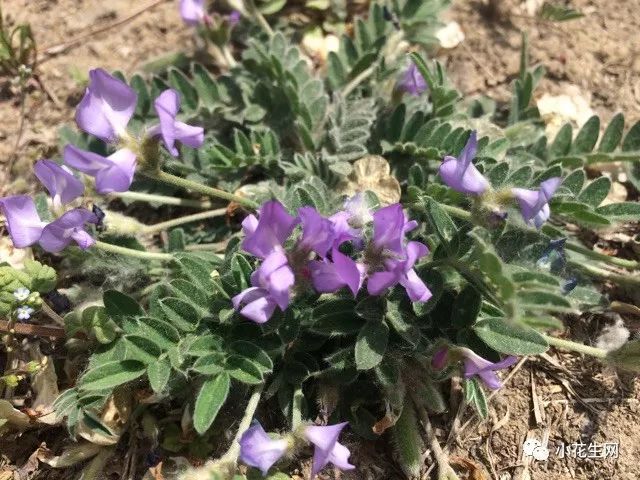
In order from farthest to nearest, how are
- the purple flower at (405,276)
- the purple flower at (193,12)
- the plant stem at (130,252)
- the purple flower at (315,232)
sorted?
the purple flower at (193,12)
the plant stem at (130,252)
the purple flower at (405,276)
the purple flower at (315,232)

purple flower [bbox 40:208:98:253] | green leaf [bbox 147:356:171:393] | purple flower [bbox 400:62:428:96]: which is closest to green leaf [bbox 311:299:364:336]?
green leaf [bbox 147:356:171:393]

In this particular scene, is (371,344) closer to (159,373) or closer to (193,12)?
(159,373)

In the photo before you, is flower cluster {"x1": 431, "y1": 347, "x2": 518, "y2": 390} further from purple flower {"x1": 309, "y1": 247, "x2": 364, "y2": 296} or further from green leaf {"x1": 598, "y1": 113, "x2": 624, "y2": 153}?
green leaf {"x1": 598, "y1": 113, "x2": 624, "y2": 153}

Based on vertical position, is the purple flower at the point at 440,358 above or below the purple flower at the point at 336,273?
below

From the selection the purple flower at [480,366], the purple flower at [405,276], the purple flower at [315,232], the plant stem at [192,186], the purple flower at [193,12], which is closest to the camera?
the purple flower at [315,232]

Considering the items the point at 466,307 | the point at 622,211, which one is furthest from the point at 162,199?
the point at 622,211

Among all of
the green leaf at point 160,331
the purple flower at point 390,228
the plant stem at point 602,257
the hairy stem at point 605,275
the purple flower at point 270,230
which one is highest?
the purple flower at point 270,230

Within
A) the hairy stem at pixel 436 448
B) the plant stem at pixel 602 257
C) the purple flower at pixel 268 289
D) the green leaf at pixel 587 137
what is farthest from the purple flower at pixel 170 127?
the green leaf at pixel 587 137

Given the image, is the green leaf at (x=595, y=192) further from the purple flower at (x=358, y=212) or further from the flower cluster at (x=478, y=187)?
the purple flower at (x=358, y=212)
